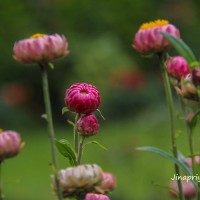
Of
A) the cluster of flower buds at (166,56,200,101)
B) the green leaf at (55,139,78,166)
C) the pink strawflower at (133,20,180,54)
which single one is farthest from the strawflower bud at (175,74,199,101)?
the green leaf at (55,139,78,166)

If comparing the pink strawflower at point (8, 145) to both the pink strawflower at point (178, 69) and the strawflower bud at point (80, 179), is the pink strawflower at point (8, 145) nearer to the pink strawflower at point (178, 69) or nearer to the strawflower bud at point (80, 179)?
the strawflower bud at point (80, 179)

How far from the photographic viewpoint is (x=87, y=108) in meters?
1.75

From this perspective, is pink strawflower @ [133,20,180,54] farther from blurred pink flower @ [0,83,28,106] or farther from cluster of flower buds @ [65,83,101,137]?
blurred pink flower @ [0,83,28,106]

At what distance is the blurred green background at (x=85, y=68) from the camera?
942cm

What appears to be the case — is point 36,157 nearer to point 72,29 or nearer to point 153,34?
point 72,29

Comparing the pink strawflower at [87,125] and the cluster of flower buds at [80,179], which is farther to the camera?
the pink strawflower at [87,125]

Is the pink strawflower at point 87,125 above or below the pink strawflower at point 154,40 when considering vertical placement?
below

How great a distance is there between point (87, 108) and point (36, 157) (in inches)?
301

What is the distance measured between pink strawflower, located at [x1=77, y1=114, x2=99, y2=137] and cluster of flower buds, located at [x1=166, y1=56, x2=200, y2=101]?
0.19m

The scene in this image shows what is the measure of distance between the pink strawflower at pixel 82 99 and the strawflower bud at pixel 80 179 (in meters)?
0.27

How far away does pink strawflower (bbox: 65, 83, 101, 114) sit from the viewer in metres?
1.73

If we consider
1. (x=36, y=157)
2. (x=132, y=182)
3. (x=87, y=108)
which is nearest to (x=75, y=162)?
(x=87, y=108)

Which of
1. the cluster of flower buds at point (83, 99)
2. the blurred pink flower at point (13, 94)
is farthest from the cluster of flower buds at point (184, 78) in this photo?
the blurred pink flower at point (13, 94)

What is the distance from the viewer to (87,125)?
5.96ft
